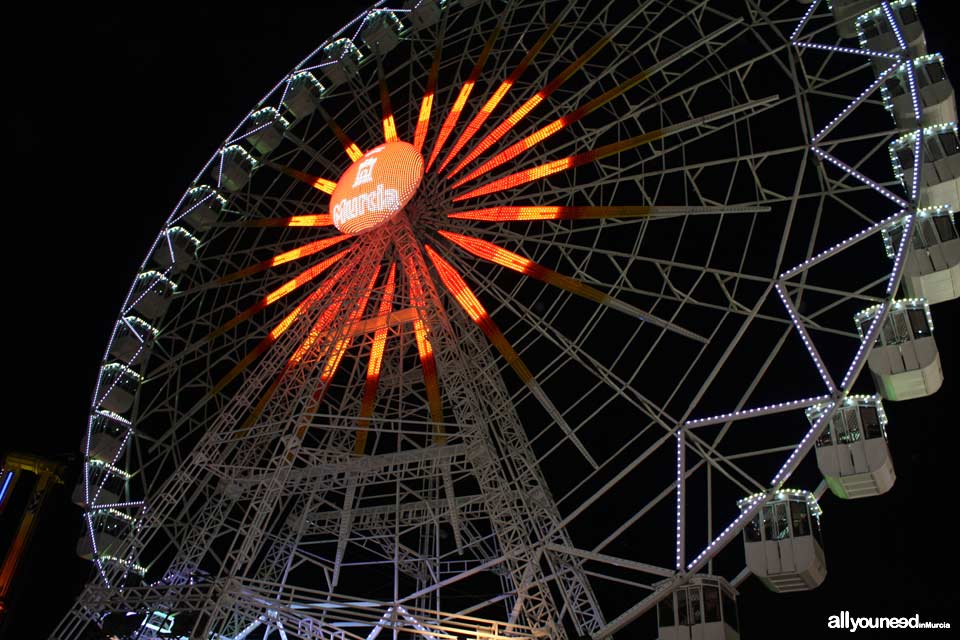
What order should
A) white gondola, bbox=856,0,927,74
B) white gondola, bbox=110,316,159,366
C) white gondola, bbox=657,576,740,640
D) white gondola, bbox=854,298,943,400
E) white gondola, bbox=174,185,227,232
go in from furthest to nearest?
white gondola, bbox=174,185,227,232, white gondola, bbox=110,316,159,366, white gondola, bbox=856,0,927,74, white gondola, bbox=657,576,740,640, white gondola, bbox=854,298,943,400

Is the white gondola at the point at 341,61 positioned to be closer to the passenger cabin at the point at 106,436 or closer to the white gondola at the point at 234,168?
the white gondola at the point at 234,168

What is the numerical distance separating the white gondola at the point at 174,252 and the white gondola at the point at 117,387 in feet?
9.19

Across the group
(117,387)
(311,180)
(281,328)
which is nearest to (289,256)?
(281,328)

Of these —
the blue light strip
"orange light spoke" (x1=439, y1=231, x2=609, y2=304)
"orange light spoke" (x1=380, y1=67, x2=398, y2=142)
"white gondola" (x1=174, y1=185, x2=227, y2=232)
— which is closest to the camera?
"orange light spoke" (x1=439, y1=231, x2=609, y2=304)

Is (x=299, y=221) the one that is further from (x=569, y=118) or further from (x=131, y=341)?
(x=569, y=118)

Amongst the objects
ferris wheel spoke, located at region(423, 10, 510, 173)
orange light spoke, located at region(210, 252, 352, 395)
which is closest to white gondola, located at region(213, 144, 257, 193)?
orange light spoke, located at region(210, 252, 352, 395)

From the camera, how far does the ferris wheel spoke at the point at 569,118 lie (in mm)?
20000

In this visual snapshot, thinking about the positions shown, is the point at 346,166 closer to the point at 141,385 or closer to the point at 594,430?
the point at 141,385

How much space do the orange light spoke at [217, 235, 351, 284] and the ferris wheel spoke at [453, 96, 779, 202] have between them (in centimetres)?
324

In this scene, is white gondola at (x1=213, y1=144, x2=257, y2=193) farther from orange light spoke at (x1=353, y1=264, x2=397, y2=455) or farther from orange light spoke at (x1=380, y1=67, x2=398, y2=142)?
orange light spoke at (x1=353, y1=264, x2=397, y2=455)

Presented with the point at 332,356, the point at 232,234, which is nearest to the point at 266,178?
the point at 232,234

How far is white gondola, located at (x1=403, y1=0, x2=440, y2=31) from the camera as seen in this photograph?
75.6 feet

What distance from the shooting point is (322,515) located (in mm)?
21172

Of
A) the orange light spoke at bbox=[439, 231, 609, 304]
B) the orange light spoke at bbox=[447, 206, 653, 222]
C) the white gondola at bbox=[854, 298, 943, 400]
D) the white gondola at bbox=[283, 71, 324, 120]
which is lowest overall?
the white gondola at bbox=[854, 298, 943, 400]
